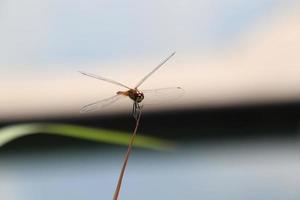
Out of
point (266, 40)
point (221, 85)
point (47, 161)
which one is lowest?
point (47, 161)

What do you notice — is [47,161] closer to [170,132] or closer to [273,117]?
[170,132]

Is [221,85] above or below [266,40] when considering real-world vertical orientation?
below

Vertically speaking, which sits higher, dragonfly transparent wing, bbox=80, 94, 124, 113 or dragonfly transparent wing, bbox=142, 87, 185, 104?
dragonfly transparent wing, bbox=142, 87, 185, 104

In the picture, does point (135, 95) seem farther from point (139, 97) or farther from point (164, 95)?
point (164, 95)

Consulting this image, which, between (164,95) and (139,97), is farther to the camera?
(164,95)

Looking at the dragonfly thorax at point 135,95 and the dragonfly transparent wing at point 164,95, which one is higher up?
the dragonfly transparent wing at point 164,95

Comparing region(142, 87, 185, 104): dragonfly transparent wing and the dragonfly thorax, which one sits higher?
region(142, 87, 185, 104): dragonfly transparent wing

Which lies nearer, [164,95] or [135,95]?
[135,95]

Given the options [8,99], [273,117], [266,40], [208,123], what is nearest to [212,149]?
[208,123]

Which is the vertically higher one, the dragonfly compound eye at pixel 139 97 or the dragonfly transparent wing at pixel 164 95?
the dragonfly transparent wing at pixel 164 95

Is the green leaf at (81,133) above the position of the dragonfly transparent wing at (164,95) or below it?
below

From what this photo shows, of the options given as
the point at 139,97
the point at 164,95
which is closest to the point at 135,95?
the point at 139,97
